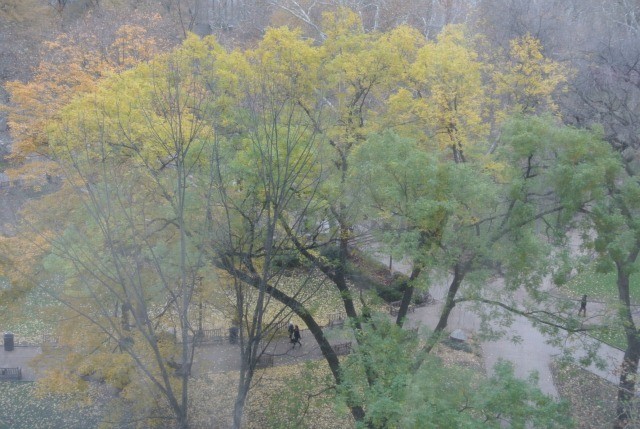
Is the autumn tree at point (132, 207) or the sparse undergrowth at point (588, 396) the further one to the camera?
the sparse undergrowth at point (588, 396)

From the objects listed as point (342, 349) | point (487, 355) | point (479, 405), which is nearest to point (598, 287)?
point (487, 355)

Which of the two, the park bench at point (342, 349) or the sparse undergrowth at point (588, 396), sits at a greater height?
the park bench at point (342, 349)

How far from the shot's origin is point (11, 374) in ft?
48.1

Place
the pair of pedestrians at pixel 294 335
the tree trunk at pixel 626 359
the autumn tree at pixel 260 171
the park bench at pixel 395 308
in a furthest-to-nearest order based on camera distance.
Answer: the park bench at pixel 395 308, the pair of pedestrians at pixel 294 335, the tree trunk at pixel 626 359, the autumn tree at pixel 260 171

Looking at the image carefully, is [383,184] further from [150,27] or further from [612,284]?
[150,27]

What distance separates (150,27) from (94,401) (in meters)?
16.2

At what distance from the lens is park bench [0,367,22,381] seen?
14633 millimetres

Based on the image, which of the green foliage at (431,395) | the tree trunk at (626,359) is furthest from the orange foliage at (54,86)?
the tree trunk at (626,359)

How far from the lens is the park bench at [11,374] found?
14633mm

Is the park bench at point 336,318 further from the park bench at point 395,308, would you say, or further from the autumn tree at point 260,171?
the autumn tree at point 260,171

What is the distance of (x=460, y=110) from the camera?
39.3ft

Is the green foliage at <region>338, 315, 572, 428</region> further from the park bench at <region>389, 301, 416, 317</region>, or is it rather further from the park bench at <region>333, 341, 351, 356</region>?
the park bench at <region>389, 301, 416, 317</region>

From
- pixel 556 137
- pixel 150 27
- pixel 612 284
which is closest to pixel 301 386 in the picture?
pixel 556 137

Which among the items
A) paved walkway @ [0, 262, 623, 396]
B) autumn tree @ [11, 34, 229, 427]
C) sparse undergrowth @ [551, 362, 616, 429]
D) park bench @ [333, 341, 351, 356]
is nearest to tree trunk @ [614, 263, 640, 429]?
sparse undergrowth @ [551, 362, 616, 429]
